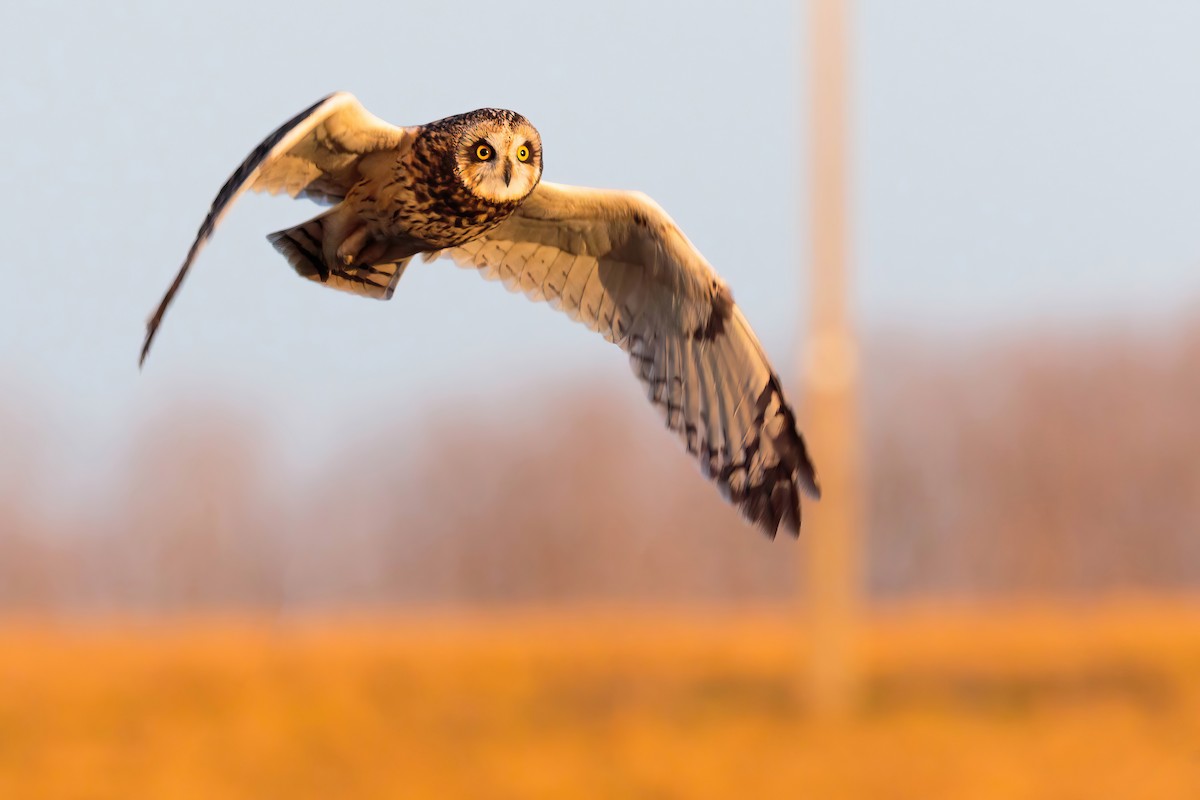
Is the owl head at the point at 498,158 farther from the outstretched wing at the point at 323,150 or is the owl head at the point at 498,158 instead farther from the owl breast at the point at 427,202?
the outstretched wing at the point at 323,150

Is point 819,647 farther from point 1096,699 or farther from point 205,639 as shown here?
point 205,639

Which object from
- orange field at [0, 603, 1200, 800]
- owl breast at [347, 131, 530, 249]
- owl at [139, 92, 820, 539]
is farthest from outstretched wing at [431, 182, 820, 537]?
orange field at [0, 603, 1200, 800]

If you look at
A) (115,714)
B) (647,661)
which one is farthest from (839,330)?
(115,714)

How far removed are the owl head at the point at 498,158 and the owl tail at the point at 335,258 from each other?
0.26m

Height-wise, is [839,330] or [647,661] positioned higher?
[839,330]

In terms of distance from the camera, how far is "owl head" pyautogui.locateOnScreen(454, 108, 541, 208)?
3.30m

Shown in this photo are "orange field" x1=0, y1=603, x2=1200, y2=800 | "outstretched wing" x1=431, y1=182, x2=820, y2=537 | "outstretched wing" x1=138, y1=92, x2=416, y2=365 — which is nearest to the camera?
"outstretched wing" x1=138, y1=92, x2=416, y2=365

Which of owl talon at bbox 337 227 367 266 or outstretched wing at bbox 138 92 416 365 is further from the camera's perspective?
owl talon at bbox 337 227 367 266

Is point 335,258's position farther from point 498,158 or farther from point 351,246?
point 498,158

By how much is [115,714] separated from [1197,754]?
22.5 ft

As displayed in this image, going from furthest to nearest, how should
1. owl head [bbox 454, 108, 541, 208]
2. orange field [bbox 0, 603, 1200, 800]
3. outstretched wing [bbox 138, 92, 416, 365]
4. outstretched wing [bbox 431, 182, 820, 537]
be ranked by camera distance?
1. orange field [bbox 0, 603, 1200, 800]
2. outstretched wing [bbox 431, 182, 820, 537]
3. owl head [bbox 454, 108, 541, 208]
4. outstretched wing [bbox 138, 92, 416, 365]

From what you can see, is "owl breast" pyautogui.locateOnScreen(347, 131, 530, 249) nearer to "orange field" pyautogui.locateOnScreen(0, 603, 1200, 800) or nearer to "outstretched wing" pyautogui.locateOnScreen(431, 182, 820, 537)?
"outstretched wing" pyautogui.locateOnScreen(431, 182, 820, 537)

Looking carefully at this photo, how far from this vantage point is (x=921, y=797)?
30.1ft

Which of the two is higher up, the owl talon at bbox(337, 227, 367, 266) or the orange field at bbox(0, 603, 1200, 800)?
the owl talon at bbox(337, 227, 367, 266)
